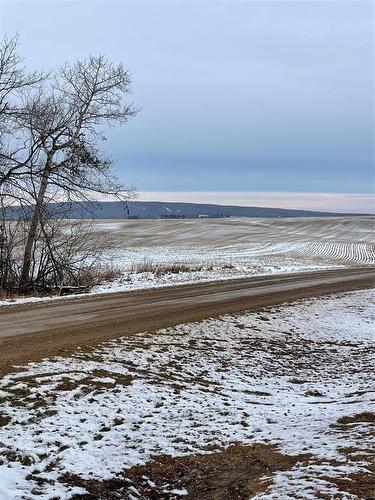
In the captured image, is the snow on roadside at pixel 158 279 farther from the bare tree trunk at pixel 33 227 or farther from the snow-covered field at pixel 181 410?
the snow-covered field at pixel 181 410

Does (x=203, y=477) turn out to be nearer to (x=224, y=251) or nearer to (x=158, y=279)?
(x=158, y=279)

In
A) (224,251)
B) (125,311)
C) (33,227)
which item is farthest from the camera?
(224,251)

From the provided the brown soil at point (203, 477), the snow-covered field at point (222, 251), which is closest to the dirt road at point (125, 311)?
the snow-covered field at point (222, 251)

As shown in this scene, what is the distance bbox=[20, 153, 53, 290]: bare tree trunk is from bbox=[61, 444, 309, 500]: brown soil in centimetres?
1520

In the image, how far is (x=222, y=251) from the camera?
171 ft

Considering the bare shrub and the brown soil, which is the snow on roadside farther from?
the brown soil

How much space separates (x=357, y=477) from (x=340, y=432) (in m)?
1.64

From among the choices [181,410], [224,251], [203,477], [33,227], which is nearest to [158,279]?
[33,227]

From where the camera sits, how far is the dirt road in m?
9.99

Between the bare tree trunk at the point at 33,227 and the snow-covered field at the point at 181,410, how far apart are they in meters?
9.80

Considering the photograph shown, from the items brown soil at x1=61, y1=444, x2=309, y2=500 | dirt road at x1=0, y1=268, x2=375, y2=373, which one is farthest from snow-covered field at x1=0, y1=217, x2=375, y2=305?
brown soil at x1=61, y1=444, x2=309, y2=500

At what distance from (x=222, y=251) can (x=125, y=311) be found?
38170mm

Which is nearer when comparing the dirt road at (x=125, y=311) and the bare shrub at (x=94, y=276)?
the dirt road at (x=125, y=311)

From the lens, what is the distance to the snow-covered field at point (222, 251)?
2452 centimetres
